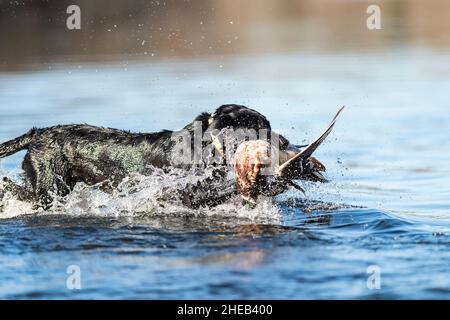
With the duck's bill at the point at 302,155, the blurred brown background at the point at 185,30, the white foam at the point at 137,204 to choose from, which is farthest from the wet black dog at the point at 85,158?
the blurred brown background at the point at 185,30

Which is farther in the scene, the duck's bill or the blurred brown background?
the blurred brown background

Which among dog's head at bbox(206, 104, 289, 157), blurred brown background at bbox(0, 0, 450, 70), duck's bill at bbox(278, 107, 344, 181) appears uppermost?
blurred brown background at bbox(0, 0, 450, 70)

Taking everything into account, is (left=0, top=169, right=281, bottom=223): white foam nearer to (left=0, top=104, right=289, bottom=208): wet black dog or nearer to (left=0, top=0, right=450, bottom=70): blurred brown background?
(left=0, top=104, right=289, bottom=208): wet black dog

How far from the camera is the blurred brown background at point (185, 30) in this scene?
68.5ft

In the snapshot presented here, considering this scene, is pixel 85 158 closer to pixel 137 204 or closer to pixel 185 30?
pixel 137 204

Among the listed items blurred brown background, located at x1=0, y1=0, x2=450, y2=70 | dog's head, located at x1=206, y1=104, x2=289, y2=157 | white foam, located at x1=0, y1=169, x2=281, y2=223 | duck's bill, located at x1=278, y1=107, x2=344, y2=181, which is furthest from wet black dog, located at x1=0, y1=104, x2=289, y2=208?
blurred brown background, located at x1=0, y1=0, x2=450, y2=70

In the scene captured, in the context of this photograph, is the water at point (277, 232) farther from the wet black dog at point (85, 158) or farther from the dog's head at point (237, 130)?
the dog's head at point (237, 130)

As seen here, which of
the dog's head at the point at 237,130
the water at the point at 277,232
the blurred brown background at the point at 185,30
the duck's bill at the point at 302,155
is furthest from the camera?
the blurred brown background at the point at 185,30

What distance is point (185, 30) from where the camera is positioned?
22344 mm

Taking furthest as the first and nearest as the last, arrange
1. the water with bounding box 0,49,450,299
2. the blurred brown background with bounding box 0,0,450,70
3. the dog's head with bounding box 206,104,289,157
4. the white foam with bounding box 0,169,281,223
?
1. the blurred brown background with bounding box 0,0,450,70
2. the white foam with bounding box 0,169,281,223
3. the dog's head with bounding box 206,104,289,157
4. the water with bounding box 0,49,450,299

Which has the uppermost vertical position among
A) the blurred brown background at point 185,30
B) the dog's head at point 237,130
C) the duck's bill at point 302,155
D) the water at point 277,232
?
the blurred brown background at point 185,30

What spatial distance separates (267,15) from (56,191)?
18.2 metres

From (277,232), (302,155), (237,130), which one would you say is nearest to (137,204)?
(237,130)

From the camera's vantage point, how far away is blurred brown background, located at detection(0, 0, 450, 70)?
20.9 m
